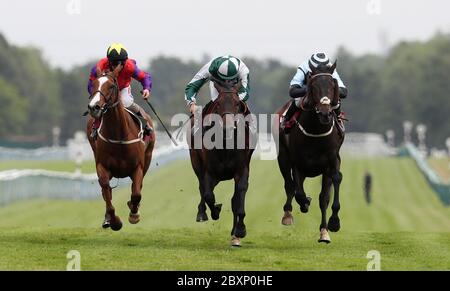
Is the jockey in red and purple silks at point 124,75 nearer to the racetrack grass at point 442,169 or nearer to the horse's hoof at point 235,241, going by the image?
the horse's hoof at point 235,241

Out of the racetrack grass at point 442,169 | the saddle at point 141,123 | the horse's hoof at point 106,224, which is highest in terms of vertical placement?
the racetrack grass at point 442,169

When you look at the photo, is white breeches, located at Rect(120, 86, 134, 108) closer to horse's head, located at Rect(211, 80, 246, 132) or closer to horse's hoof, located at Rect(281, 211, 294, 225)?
horse's head, located at Rect(211, 80, 246, 132)

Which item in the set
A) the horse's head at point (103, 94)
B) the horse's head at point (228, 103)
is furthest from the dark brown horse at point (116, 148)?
the horse's head at point (228, 103)

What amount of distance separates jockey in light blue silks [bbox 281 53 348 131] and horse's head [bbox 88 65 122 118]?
7.26 ft

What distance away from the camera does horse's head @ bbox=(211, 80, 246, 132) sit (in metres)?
12.8

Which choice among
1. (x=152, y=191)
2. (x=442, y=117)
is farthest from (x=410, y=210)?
(x=442, y=117)

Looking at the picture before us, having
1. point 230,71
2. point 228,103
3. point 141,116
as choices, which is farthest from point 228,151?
point 141,116

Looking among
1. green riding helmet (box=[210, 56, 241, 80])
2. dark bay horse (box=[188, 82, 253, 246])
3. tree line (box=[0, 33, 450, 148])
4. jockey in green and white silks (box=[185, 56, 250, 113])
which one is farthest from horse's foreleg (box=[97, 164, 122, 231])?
tree line (box=[0, 33, 450, 148])

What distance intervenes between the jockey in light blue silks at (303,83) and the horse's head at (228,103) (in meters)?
0.96

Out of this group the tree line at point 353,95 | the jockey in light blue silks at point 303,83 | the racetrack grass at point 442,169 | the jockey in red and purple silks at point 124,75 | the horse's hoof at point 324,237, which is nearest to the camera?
the jockey in light blue silks at point 303,83

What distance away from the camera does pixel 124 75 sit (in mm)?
14844

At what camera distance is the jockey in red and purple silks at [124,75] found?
14.2 metres
